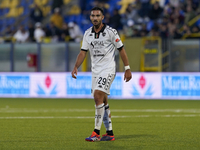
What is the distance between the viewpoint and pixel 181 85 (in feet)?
A: 61.2

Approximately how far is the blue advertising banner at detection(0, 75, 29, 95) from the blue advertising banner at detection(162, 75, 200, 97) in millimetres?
5953

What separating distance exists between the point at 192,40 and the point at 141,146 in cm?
1271

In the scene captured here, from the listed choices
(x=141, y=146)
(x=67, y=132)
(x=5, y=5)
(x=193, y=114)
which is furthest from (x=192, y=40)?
(x=5, y=5)

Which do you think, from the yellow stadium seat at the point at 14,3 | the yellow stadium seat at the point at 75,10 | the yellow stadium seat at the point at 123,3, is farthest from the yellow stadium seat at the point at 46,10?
the yellow stadium seat at the point at 123,3

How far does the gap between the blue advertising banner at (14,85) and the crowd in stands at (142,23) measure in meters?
2.39

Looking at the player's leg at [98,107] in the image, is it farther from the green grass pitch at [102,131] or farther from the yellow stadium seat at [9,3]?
the yellow stadium seat at [9,3]

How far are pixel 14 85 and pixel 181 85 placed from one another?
715cm

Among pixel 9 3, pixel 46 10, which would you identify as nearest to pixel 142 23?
pixel 46 10

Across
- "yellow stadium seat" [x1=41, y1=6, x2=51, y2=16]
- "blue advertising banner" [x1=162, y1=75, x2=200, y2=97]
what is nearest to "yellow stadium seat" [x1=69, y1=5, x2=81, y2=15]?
"yellow stadium seat" [x1=41, y1=6, x2=51, y2=16]

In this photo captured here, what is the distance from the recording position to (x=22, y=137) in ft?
25.9

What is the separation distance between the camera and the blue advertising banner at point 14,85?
20.2 metres

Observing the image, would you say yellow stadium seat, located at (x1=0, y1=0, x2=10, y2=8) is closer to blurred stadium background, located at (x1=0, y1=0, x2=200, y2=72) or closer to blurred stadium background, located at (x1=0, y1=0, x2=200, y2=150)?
blurred stadium background, located at (x1=0, y1=0, x2=200, y2=72)

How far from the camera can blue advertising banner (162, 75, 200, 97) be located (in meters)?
18.5

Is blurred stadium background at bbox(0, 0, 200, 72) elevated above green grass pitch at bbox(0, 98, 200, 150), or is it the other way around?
blurred stadium background at bbox(0, 0, 200, 72)
